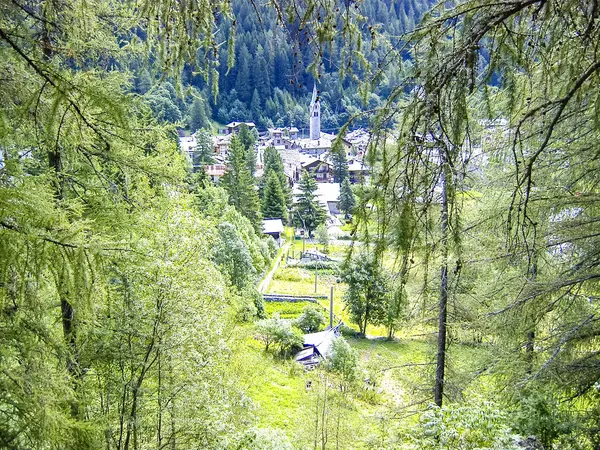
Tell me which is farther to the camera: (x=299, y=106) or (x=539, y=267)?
(x=299, y=106)

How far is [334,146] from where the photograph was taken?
195cm

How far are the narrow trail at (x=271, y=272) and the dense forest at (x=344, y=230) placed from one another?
11.5 m

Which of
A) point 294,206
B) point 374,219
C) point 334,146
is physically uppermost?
point 334,146

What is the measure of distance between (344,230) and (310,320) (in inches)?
577

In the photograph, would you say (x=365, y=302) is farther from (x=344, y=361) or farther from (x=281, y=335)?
(x=344, y=361)

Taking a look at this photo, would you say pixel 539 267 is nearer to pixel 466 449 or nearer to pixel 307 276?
pixel 466 449

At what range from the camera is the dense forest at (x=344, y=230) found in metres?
2.02

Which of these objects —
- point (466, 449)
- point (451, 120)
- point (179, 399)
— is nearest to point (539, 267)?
point (466, 449)

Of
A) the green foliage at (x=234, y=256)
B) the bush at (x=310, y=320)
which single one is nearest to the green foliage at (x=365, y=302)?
the bush at (x=310, y=320)

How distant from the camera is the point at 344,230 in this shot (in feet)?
19.5

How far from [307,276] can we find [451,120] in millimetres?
25852

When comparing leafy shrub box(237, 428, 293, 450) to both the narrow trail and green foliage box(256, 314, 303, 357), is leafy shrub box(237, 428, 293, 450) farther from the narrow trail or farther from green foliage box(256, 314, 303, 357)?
the narrow trail

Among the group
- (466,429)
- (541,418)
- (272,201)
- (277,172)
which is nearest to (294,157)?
(277,172)

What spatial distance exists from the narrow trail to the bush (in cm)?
386
